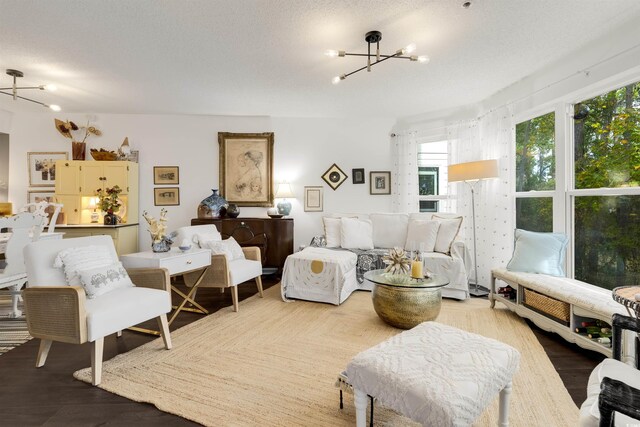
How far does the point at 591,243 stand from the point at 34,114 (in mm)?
7603

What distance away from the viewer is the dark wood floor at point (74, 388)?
166 centimetres

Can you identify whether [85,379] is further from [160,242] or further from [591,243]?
[591,243]

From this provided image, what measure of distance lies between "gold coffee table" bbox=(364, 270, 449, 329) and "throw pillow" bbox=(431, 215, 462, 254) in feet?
4.22

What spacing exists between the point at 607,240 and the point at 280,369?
3.11m

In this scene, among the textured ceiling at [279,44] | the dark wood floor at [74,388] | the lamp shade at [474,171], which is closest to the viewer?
the dark wood floor at [74,388]

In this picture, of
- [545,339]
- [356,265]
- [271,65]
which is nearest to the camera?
[545,339]

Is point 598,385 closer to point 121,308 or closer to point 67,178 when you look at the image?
point 121,308

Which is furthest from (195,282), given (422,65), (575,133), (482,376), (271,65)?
(575,133)

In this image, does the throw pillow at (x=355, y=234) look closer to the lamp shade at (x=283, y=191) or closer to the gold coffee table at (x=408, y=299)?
the lamp shade at (x=283, y=191)

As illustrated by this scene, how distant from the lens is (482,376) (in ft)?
4.22

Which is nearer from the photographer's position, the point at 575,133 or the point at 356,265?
the point at 575,133


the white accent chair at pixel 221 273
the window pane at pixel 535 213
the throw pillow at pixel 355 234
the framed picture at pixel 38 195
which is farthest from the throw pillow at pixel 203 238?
the window pane at pixel 535 213

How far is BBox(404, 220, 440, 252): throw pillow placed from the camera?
4078 mm

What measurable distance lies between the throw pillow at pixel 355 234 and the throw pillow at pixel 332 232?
0.08 meters
